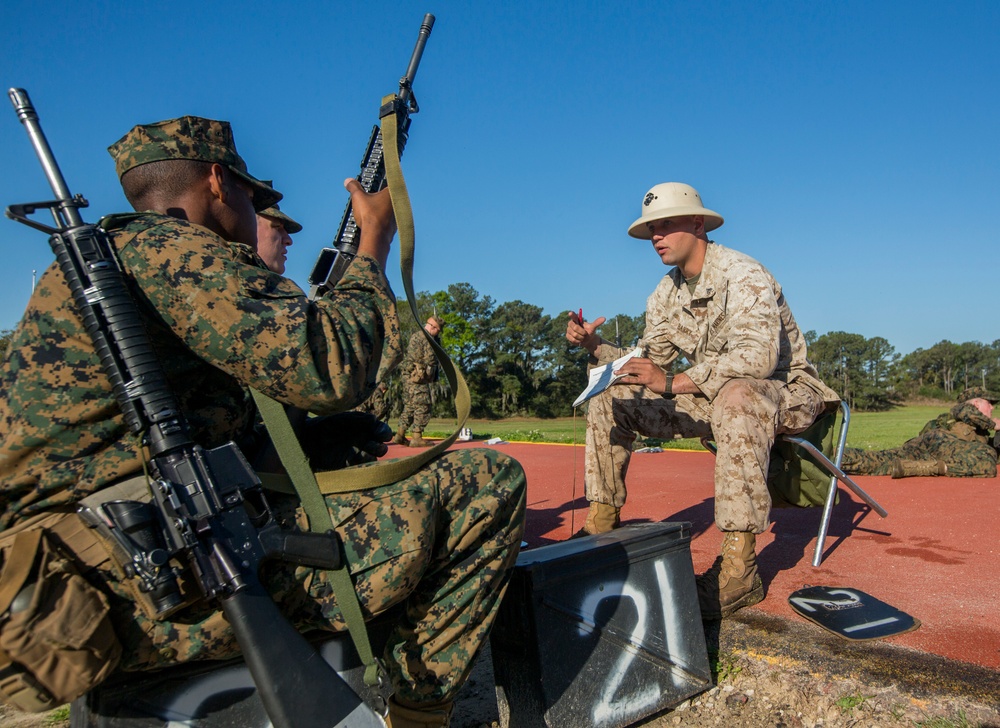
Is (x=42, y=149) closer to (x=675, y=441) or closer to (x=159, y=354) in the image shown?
(x=159, y=354)

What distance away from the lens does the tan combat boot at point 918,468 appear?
25.3ft

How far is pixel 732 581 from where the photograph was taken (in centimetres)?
346

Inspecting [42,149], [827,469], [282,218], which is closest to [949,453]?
[827,469]

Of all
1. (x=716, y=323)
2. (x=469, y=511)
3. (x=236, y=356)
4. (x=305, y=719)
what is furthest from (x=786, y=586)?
(x=236, y=356)

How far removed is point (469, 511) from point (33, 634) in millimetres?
1100

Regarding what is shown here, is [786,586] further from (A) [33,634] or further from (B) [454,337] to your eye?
(B) [454,337]

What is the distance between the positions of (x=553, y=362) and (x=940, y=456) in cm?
4037

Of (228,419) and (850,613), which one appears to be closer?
(228,419)

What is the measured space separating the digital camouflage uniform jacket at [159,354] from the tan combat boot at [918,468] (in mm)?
7496

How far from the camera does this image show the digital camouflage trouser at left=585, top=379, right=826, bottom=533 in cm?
356

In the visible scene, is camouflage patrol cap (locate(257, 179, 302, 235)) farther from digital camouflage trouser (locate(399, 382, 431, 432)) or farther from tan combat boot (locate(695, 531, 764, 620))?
digital camouflage trouser (locate(399, 382, 431, 432))

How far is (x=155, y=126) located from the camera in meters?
2.29

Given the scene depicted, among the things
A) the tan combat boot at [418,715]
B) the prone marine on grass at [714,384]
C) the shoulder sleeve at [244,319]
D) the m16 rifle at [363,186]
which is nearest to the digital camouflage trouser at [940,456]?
the prone marine on grass at [714,384]

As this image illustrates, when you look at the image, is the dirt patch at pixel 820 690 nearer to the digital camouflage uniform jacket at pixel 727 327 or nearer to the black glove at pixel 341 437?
the black glove at pixel 341 437
